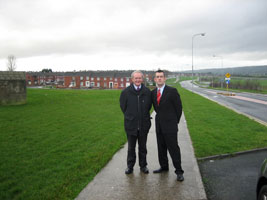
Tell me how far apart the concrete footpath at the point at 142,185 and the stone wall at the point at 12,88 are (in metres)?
14.2

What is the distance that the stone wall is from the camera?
629 inches

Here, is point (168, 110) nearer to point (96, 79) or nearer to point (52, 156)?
point (52, 156)

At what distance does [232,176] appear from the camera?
436 cm

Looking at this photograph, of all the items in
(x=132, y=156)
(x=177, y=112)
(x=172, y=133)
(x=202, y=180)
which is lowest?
(x=202, y=180)

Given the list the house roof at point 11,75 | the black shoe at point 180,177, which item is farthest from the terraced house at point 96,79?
the black shoe at point 180,177

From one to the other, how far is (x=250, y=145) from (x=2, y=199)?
19.5 ft

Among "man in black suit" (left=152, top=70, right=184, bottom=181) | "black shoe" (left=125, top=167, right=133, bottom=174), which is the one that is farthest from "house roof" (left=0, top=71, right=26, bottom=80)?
"man in black suit" (left=152, top=70, right=184, bottom=181)

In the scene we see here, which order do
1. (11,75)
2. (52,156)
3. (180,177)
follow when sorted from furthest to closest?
(11,75), (52,156), (180,177)

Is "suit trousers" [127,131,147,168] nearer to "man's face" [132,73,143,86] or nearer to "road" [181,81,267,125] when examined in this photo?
"man's face" [132,73,143,86]

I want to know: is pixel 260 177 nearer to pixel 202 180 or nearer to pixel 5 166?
pixel 202 180

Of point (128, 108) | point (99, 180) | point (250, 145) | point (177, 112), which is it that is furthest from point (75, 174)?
point (250, 145)

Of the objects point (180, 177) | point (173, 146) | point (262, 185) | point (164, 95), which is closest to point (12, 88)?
point (164, 95)

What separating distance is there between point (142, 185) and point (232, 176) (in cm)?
185

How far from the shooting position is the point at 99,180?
4.01m
